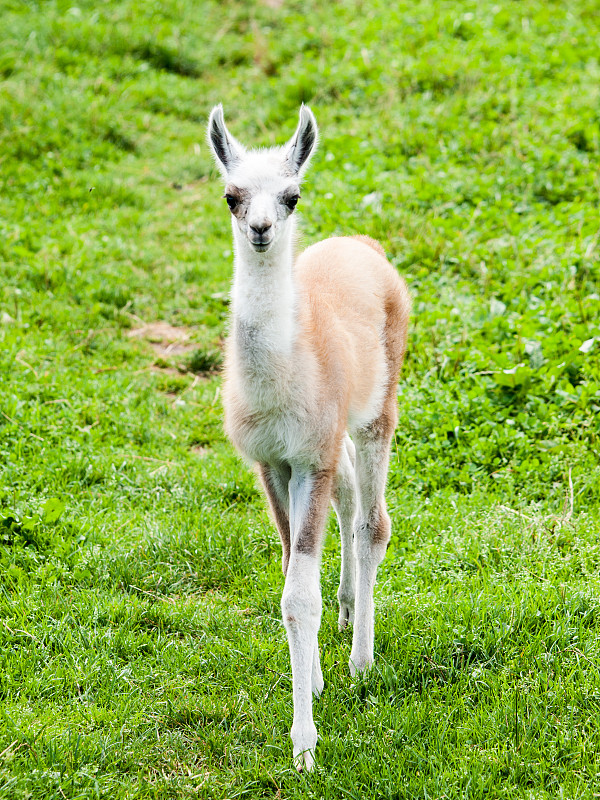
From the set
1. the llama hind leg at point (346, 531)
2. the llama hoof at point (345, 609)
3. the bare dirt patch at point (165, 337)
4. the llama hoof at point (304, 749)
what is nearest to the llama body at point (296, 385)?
the llama hoof at point (304, 749)

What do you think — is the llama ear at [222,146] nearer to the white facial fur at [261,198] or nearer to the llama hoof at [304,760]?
the white facial fur at [261,198]

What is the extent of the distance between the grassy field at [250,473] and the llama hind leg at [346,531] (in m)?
0.15

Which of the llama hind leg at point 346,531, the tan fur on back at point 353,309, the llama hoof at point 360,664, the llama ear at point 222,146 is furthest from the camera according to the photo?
the llama hind leg at point 346,531

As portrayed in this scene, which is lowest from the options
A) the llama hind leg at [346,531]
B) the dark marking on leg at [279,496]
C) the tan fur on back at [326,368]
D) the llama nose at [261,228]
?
the llama hind leg at [346,531]

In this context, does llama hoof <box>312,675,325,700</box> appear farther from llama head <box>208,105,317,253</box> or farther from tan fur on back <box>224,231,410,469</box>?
llama head <box>208,105,317,253</box>

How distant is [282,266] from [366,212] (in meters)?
4.85

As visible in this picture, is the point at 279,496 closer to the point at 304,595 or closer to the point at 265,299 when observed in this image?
the point at 304,595

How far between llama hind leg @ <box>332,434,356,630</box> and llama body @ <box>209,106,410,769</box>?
14 cm

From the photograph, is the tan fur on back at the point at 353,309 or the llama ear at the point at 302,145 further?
the tan fur on back at the point at 353,309

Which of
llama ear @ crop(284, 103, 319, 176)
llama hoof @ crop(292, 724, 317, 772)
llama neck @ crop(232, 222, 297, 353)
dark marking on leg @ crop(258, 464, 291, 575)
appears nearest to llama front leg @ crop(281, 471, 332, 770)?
llama hoof @ crop(292, 724, 317, 772)

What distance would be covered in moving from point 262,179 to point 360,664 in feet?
7.62

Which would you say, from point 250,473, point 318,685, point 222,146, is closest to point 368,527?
point 318,685

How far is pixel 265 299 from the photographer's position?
153 inches

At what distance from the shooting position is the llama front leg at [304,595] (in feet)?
12.3
